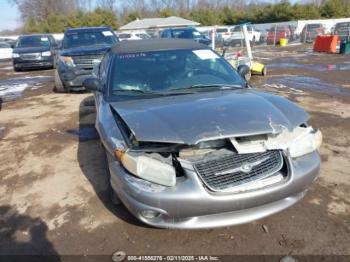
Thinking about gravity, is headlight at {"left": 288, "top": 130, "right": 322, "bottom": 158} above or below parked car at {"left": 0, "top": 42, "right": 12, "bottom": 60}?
above

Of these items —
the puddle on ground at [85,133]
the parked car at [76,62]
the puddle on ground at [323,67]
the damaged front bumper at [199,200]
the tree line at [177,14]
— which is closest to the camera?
the damaged front bumper at [199,200]

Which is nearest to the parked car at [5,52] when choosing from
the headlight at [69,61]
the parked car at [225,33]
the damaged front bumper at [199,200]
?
the parked car at [225,33]

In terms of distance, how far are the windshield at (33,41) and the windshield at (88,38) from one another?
6779 mm

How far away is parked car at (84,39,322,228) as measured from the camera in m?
2.72

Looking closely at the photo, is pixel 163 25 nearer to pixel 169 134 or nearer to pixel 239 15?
pixel 239 15

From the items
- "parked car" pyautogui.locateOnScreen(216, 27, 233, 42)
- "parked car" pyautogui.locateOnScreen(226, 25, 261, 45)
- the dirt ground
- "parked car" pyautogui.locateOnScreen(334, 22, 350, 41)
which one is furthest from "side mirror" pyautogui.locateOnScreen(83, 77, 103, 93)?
"parked car" pyautogui.locateOnScreen(334, 22, 350, 41)

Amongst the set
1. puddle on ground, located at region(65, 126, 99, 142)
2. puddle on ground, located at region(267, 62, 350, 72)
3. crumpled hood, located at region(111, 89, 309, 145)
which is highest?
crumpled hood, located at region(111, 89, 309, 145)

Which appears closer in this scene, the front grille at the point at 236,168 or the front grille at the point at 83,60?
the front grille at the point at 236,168

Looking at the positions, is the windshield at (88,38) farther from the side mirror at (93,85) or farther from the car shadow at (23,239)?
the car shadow at (23,239)

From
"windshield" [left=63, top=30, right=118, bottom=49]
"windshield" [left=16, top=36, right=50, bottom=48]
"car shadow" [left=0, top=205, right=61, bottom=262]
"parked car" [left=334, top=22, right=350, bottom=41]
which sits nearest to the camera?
"car shadow" [left=0, top=205, right=61, bottom=262]

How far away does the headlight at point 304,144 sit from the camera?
120 inches

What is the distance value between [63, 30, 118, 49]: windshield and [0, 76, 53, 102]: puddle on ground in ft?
7.23

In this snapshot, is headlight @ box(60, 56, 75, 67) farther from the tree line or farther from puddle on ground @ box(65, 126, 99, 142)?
the tree line

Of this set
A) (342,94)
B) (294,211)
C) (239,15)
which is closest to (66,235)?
(294,211)
